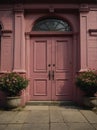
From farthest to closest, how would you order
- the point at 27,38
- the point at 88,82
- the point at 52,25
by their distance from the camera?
the point at 52,25, the point at 27,38, the point at 88,82

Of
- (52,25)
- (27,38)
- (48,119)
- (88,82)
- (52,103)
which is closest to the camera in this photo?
Answer: (48,119)

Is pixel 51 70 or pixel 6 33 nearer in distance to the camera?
pixel 6 33

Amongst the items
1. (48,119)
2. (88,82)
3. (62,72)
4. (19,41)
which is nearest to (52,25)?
(19,41)

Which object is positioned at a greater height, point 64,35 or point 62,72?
point 64,35

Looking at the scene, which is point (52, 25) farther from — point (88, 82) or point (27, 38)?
point (88, 82)

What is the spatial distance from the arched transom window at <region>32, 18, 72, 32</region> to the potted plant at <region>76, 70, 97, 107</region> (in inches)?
80.6

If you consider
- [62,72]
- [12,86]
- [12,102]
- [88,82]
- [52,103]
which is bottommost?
[52,103]

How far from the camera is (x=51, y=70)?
10.0m

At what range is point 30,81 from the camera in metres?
10.0

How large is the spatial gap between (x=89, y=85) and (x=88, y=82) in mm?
108

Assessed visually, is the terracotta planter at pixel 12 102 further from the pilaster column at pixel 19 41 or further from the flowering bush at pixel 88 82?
the flowering bush at pixel 88 82

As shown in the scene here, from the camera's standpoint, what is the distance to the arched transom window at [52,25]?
1023 cm

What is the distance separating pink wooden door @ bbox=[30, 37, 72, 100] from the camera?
10008 millimetres

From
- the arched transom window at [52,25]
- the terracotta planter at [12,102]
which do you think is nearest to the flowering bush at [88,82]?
the arched transom window at [52,25]
